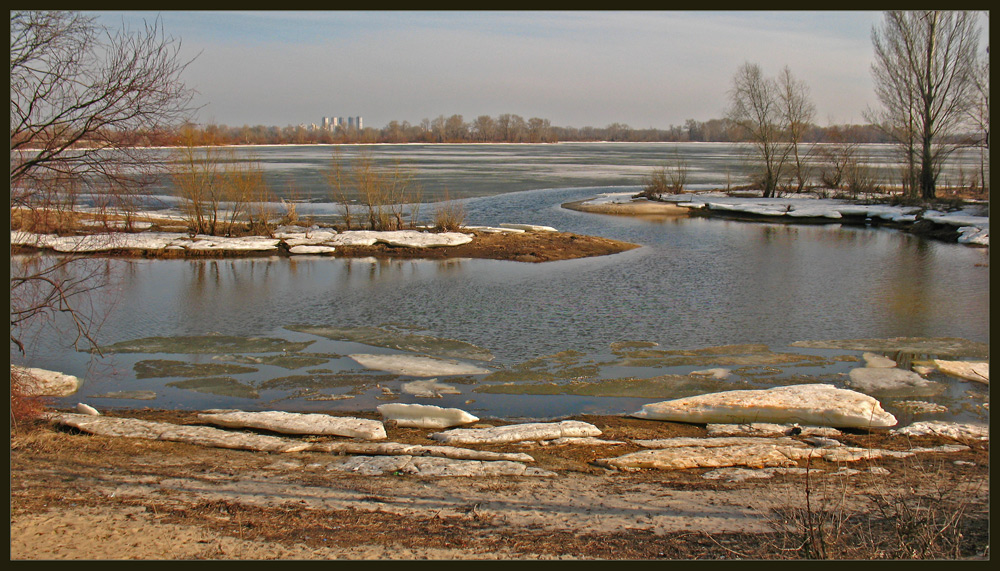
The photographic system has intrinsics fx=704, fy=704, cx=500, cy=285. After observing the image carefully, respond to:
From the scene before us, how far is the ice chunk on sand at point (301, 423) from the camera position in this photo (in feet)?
22.5

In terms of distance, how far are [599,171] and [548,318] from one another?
4514cm

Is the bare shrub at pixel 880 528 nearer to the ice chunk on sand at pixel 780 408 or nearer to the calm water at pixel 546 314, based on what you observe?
the ice chunk on sand at pixel 780 408

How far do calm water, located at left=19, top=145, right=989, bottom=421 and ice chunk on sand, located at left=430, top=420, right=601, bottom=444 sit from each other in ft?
2.95

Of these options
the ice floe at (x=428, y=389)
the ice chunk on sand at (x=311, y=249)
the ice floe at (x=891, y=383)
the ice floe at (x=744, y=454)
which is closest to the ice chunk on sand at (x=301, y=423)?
the ice floe at (x=428, y=389)

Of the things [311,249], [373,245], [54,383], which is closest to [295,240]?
[311,249]

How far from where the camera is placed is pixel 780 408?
7480 mm

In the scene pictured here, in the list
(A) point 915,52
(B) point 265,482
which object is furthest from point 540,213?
(B) point 265,482

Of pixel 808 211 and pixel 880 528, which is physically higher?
pixel 808 211

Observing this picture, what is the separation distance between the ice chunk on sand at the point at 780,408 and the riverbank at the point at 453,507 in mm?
790

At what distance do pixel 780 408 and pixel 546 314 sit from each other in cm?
540

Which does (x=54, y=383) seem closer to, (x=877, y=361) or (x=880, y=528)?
(x=880, y=528)

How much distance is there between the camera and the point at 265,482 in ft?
17.8

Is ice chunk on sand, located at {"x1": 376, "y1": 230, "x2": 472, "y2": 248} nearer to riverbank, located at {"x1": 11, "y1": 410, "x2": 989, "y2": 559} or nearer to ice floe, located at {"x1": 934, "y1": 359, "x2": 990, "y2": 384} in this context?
ice floe, located at {"x1": 934, "y1": 359, "x2": 990, "y2": 384}

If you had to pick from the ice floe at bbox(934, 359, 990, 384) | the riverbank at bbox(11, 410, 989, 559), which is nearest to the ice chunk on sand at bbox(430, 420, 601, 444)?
the riverbank at bbox(11, 410, 989, 559)
